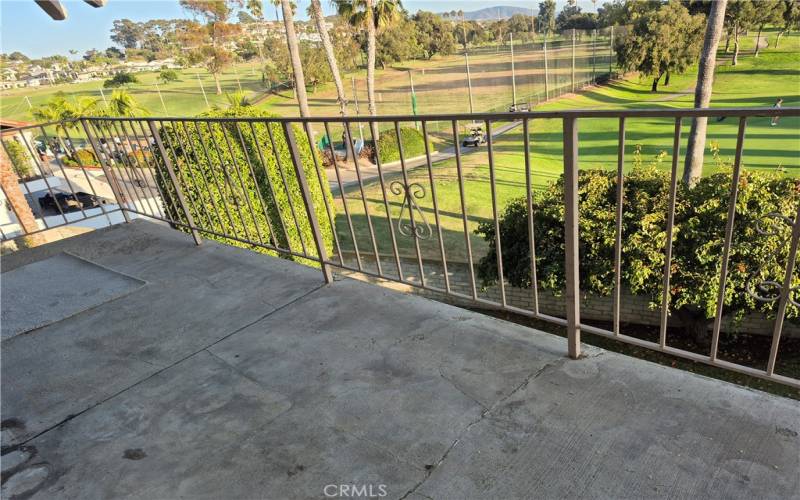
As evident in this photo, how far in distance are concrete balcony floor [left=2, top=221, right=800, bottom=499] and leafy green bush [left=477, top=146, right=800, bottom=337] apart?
4974 mm

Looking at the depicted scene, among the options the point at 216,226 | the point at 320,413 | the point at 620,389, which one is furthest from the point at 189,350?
the point at 216,226

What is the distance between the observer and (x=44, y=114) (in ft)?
97.9

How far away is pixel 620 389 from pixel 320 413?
1.25 metres

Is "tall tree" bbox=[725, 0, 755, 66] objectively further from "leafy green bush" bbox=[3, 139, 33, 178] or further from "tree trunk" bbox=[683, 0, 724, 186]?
"leafy green bush" bbox=[3, 139, 33, 178]

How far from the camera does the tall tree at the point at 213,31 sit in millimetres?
49906

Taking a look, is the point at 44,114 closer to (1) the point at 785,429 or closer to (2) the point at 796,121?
(1) the point at 785,429

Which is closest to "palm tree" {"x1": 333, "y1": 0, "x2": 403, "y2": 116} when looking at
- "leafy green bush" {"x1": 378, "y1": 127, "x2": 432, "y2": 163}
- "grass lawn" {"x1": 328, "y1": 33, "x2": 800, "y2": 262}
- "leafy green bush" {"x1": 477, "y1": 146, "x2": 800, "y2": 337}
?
"leafy green bush" {"x1": 378, "y1": 127, "x2": 432, "y2": 163}

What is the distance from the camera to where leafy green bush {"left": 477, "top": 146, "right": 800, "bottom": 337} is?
5.96 meters

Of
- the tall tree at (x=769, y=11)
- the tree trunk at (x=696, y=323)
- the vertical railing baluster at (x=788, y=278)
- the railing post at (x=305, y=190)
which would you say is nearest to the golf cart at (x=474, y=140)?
the tree trunk at (x=696, y=323)

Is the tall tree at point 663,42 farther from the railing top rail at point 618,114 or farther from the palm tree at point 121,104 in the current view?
the railing top rail at point 618,114

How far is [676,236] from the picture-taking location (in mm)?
6445

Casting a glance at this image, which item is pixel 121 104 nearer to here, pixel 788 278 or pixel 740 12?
pixel 788 278

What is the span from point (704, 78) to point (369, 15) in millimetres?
16726

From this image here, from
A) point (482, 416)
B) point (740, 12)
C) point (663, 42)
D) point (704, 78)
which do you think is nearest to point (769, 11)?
point (740, 12)
